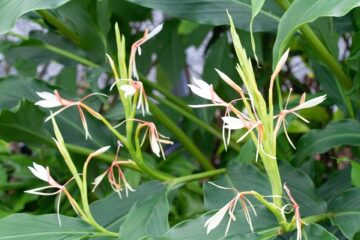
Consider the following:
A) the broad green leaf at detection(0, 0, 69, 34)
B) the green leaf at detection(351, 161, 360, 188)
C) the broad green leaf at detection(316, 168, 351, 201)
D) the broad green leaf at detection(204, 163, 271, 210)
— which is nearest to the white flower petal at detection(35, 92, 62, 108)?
the broad green leaf at detection(0, 0, 69, 34)

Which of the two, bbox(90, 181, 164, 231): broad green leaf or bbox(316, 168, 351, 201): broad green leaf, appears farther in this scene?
bbox(316, 168, 351, 201): broad green leaf

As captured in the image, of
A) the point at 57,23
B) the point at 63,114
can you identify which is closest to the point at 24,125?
the point at 63,114

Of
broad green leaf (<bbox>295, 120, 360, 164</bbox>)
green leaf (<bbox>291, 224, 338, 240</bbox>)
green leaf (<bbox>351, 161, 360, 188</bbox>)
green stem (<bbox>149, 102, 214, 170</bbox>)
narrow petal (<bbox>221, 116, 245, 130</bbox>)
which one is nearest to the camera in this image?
narrow petal (<bbox>221, 116, 245, 130</bbox>)

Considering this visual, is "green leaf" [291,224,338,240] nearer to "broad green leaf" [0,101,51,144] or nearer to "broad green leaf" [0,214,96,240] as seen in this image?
"broad green leaf" [0,214,96,240]

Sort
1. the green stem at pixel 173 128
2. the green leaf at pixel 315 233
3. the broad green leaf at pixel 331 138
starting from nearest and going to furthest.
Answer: the green leaf at pixel 315 233, the broad green leaf at pixel 331 138, the green stem at pixel 173 128

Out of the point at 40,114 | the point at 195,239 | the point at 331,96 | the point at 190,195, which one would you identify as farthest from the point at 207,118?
the point at 195,239

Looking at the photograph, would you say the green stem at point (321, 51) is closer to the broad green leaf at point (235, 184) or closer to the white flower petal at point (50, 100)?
the broad green leaf at point (235, 184)

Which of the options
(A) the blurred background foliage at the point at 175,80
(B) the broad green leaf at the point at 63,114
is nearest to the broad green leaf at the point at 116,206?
(A) the blurred background foliage at the point at 175,80
